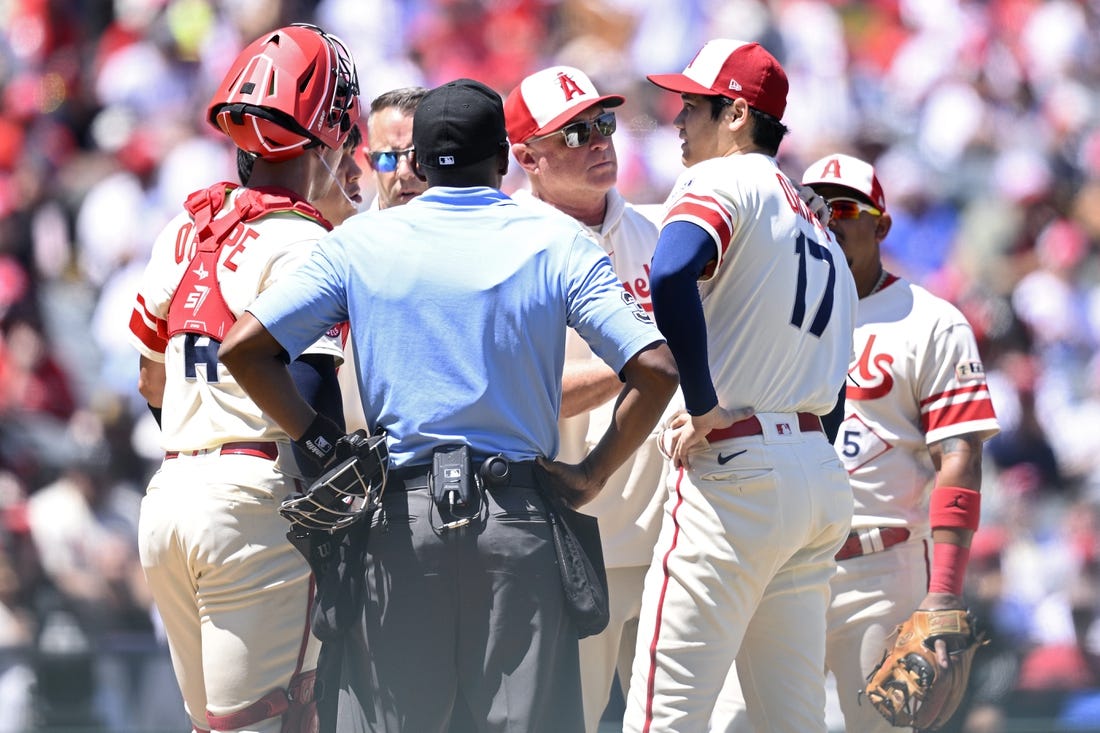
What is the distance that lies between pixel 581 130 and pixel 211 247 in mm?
1599

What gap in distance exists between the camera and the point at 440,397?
152 inches

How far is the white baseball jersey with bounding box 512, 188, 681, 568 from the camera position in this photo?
5406mm

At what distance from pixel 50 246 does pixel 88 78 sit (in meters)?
2.09

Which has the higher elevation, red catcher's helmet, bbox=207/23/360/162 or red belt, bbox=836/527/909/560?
red catcher's helmet, bbox=207/23/360/162

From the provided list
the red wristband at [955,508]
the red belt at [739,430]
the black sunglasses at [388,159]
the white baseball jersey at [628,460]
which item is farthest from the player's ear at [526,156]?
the red wristband at [955,508]

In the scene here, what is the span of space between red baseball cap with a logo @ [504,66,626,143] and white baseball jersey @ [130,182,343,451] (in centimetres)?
135

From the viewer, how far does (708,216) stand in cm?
437

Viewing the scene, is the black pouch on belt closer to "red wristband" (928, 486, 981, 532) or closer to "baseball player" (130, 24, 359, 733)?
"baseball player" (130, 24, 359, 733)

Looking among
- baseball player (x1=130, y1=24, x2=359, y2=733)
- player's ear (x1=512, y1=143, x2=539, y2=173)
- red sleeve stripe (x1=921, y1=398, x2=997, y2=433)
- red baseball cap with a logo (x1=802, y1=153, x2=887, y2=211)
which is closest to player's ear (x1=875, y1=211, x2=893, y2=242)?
red baseball cap with a logo (x1=802, y1=153, x2=887, y2=211)

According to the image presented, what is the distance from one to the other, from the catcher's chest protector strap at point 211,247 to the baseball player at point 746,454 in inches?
43.2

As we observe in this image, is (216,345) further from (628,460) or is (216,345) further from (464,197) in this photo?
(628,460)

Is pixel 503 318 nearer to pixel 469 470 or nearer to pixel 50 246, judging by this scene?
pixel 469 470

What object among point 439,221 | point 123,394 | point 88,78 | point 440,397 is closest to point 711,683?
point 440,397

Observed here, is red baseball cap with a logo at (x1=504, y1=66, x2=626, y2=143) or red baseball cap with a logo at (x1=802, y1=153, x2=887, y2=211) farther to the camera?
red baseball cap with a logo at (x1=802, y1=153, x2=887, y2=211)
